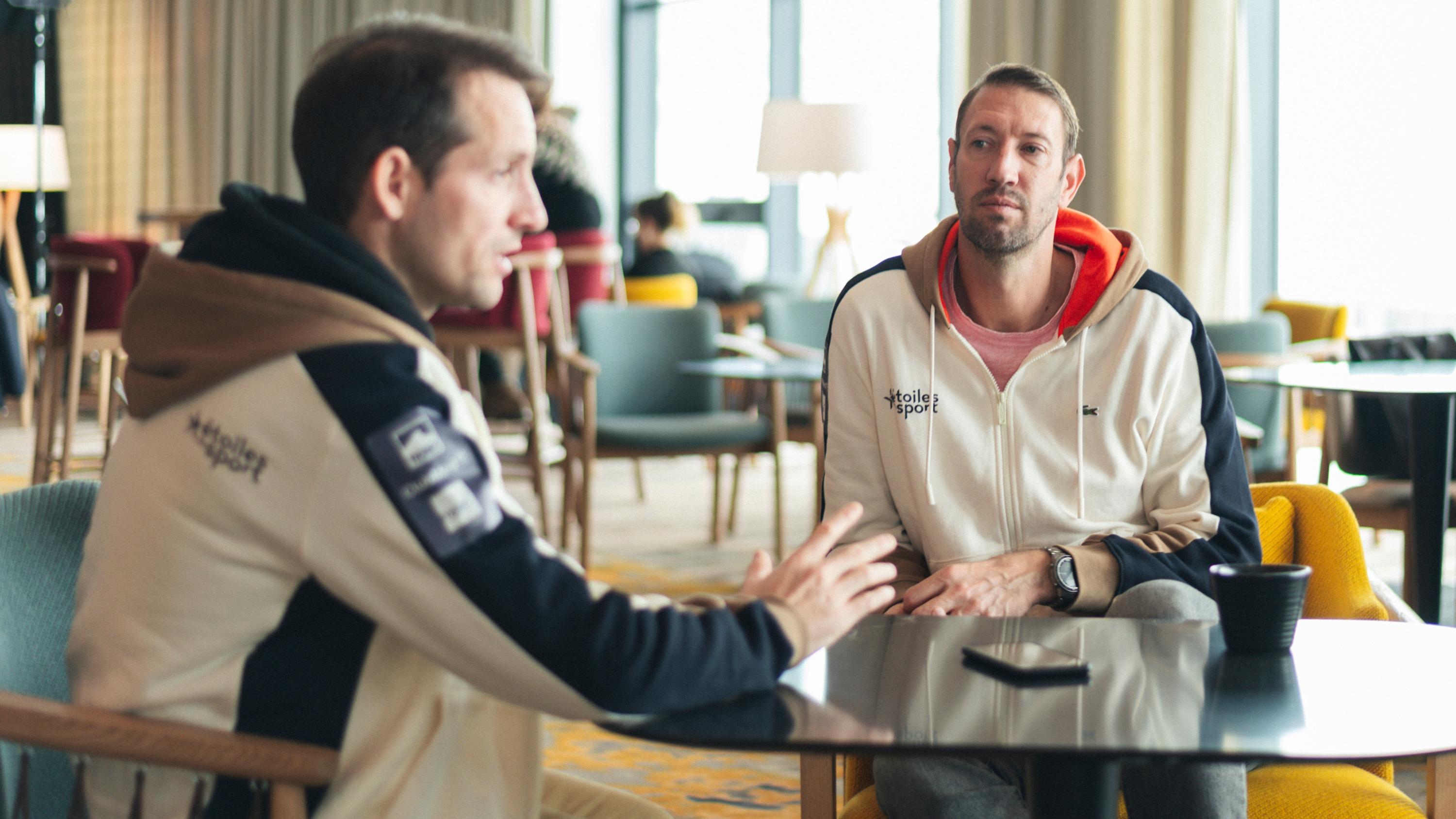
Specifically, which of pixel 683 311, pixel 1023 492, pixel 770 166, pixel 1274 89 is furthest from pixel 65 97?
pixel 1023 492

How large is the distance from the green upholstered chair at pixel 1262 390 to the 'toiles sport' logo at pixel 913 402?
215 cm

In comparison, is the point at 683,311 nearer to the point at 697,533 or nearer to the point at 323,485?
the point at 697,533

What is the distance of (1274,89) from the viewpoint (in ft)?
19.7

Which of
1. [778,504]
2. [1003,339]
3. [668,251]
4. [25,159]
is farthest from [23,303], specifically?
[1003,339]

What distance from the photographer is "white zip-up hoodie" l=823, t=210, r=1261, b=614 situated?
70.2 inches

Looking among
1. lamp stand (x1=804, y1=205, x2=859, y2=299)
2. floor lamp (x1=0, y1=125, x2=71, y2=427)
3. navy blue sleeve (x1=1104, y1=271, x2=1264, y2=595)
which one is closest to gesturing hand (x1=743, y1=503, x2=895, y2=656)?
navy blue sleeve (x1=1104, y1=271, x2=1264, y2=595)

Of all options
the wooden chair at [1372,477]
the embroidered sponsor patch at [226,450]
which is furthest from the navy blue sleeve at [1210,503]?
the wooden chair at [1372,477]

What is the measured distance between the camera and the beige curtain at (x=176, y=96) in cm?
943

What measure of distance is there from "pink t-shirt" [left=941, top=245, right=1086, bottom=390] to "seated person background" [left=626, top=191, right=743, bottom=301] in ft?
14.1

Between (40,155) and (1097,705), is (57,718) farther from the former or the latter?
(40,155)

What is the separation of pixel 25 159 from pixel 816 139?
17.8 ft

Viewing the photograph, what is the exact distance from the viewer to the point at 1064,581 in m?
1.68

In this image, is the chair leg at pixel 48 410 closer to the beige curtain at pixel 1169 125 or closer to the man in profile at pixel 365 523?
the man in profile at pixel 365 523

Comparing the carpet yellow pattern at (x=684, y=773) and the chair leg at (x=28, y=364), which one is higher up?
the chair leg at (x=28, y=364)
